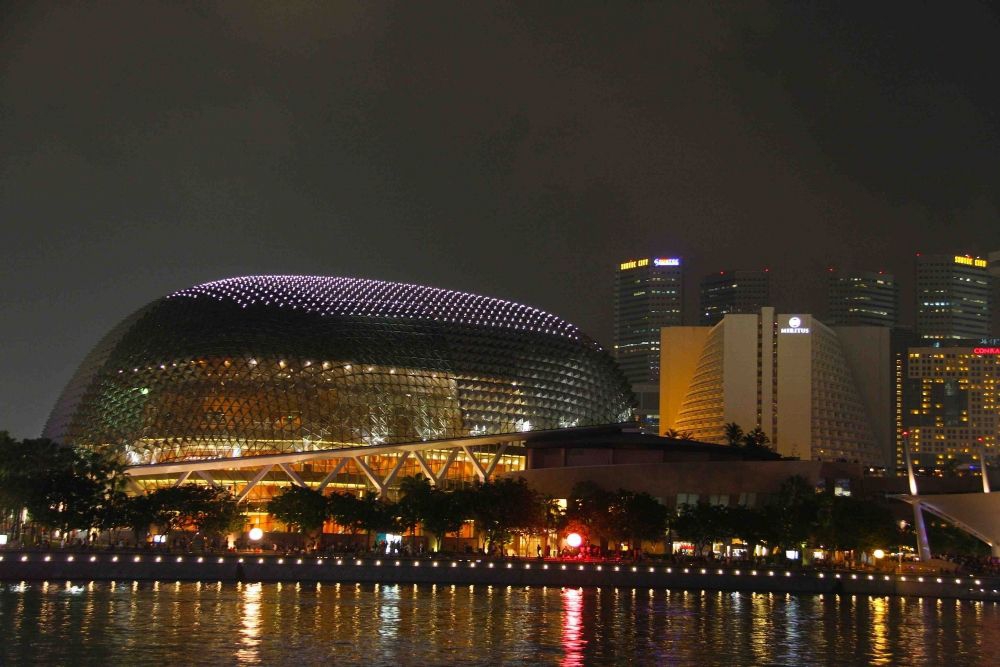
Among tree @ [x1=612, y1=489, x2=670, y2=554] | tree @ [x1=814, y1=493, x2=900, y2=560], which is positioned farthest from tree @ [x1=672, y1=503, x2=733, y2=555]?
tree @ [x1=814, y1=493, x2=900, y2=560]

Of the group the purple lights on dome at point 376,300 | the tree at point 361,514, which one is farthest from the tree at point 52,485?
the purple lights on dome at point 376,300

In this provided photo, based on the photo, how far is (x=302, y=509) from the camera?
8800 centimetres

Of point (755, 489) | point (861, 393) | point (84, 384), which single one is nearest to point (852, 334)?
point (861, 393)

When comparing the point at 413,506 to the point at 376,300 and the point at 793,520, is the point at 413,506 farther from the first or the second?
the point at 376,300

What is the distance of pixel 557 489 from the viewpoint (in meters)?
103

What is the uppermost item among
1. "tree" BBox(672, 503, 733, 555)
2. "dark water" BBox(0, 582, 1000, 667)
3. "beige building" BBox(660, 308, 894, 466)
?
"beige building" BBox(660, 308, 894, 466)

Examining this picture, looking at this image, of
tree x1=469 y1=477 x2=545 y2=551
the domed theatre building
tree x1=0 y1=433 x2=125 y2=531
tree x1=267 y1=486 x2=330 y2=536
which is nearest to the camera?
tree x1=0 y1=433 x2=125 y2=531

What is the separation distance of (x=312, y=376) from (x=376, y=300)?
43.7 feet

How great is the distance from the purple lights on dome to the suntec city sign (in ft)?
144

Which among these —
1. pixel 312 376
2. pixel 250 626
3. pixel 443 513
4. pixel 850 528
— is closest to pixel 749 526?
pixel 850 528

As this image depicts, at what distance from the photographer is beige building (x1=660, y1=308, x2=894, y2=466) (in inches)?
6211

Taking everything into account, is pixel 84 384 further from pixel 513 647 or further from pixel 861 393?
pixel 861 393

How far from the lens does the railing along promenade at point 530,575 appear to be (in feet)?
222

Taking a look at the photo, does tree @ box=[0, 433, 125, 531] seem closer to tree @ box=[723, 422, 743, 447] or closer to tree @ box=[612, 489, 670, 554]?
tree @ box=[612, 489, 670, 554]
